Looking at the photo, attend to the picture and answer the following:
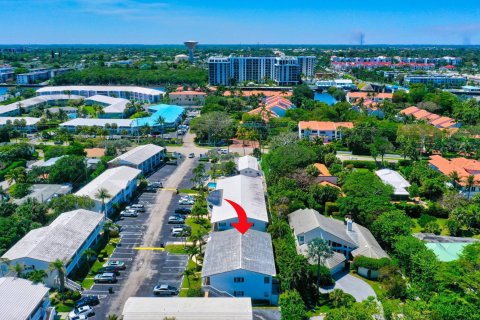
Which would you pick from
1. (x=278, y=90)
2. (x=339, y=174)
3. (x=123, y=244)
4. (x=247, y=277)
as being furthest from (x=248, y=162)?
(x=278, y=90)

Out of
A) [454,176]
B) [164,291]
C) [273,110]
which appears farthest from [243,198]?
[273,110]

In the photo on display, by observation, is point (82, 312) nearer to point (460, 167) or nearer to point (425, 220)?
point (425, 220)

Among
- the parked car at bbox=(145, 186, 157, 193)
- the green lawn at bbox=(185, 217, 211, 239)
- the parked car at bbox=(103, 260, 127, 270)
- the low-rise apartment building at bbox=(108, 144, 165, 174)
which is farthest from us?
the low-rise apartment building at bbox=(108, 144, 165, 174)

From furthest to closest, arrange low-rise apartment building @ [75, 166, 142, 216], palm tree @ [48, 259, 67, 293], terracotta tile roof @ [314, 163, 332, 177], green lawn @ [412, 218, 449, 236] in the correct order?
terracotta tile roof @ [314, 163, 332, 177] → low-rise apartment building @ [75, 166, 142, 216] → green lawn @ [412, 218, 449, 236] → palm tree @ [48, 259, 67, 293]

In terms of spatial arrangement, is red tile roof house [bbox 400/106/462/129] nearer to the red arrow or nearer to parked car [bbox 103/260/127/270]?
the red arrow

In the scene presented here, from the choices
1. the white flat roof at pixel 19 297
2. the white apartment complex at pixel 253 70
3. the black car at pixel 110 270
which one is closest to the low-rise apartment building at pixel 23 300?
the white flat roof at pixel 19 297

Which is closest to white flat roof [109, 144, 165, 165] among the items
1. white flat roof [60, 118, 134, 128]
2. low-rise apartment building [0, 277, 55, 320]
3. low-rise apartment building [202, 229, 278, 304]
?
white flat roof [60, 118, 134, 128]

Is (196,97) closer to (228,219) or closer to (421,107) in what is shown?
(421,107)
